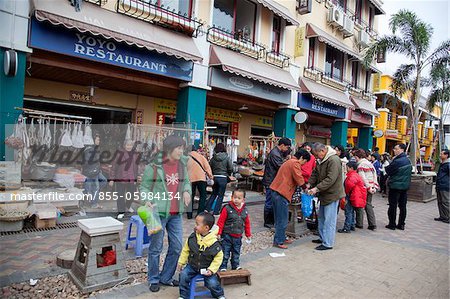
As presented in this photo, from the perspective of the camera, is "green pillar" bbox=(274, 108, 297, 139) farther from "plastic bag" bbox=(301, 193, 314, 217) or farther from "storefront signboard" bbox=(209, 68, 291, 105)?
"plastic bag" bbox=(301, 193, 314, 217)

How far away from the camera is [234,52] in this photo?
1091 centimetres

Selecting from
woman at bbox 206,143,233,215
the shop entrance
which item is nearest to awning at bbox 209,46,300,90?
woman at bbox 206,143,233,215

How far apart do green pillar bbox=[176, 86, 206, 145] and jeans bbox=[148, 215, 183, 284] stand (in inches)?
234

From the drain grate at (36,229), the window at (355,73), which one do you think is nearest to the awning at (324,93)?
the window at (355,73)

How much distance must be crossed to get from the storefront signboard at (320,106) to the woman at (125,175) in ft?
29.1

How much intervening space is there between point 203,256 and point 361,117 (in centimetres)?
1760

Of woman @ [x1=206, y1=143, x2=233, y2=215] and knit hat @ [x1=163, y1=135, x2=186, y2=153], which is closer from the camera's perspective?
knit hat @ [x1=163, y1=135, x2=186, y2=153]

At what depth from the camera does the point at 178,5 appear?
9.66 m

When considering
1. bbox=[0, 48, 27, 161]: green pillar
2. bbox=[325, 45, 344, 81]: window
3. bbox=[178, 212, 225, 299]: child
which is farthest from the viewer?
bbox=[325, 45, 344, 81]: window

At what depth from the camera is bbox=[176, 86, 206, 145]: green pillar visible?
9.70 meters

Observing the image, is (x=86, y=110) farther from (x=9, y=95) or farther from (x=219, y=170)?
(x=219, y=170)

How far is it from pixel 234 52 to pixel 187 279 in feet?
29.2

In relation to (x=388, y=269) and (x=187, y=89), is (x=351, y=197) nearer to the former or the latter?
(x=388, y=269)

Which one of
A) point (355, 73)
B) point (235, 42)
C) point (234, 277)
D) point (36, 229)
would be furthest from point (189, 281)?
point (355, 73)
